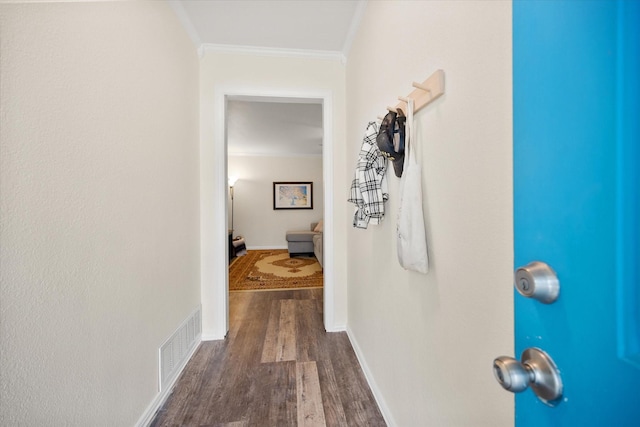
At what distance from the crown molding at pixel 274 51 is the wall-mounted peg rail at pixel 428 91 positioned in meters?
1.57

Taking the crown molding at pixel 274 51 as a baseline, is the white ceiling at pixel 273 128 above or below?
above

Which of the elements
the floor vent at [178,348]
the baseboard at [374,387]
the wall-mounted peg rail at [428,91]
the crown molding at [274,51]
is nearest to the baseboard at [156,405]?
the floor vent at [178,348]

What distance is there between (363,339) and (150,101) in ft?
6.33

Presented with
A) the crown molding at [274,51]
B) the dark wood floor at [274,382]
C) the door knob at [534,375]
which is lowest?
the dark wood floor at [274,382]

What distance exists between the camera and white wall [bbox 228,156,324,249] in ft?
20.6

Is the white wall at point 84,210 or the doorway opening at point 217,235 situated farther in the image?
the doorway opening at point 217,235

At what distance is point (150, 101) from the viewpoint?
137cm

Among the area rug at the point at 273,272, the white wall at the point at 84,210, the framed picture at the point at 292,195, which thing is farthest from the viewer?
the framed picture at the point at 292,195

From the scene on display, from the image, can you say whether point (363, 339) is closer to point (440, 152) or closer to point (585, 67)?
point (440, 152)

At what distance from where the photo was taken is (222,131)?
2.10 metres

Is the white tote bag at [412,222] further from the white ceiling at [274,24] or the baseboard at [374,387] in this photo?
the white ceiling at [274,24]

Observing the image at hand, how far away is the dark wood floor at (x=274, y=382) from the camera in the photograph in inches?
52.6

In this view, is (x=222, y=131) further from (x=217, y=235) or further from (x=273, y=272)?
(x=273, y=272)

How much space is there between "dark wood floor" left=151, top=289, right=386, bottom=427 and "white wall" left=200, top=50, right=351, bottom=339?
0.25 meters
